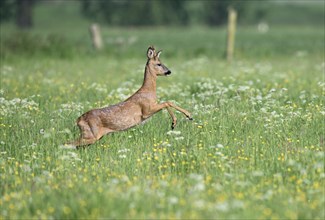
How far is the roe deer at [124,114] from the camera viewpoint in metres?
9.84

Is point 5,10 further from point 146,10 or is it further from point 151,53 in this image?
point 151,53

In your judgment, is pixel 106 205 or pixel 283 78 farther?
pixel 283 78

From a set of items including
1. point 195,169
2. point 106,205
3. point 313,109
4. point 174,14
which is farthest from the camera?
point 174,14

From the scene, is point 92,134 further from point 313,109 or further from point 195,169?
point 313,109

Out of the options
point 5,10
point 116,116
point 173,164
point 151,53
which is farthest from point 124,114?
point 5,10

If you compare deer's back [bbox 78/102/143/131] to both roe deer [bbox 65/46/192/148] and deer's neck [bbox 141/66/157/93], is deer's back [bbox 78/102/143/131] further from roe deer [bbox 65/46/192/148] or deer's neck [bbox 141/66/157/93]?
deer's neck [bbox 141/66/157/93]

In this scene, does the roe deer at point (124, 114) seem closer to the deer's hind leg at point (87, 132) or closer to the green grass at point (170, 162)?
the deer's hind leg at point (87, 132)

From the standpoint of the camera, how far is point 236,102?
12672 mm

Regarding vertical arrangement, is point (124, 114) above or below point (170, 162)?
above

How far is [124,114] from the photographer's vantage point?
10266 mm

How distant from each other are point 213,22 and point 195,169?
237 ft

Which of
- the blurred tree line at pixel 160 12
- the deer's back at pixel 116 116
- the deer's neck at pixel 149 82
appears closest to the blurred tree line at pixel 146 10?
the blurred tree line at pixel 160 12

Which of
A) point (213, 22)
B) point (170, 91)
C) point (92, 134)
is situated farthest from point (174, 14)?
point (92, 134)

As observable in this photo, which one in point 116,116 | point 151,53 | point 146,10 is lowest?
point 116,116
